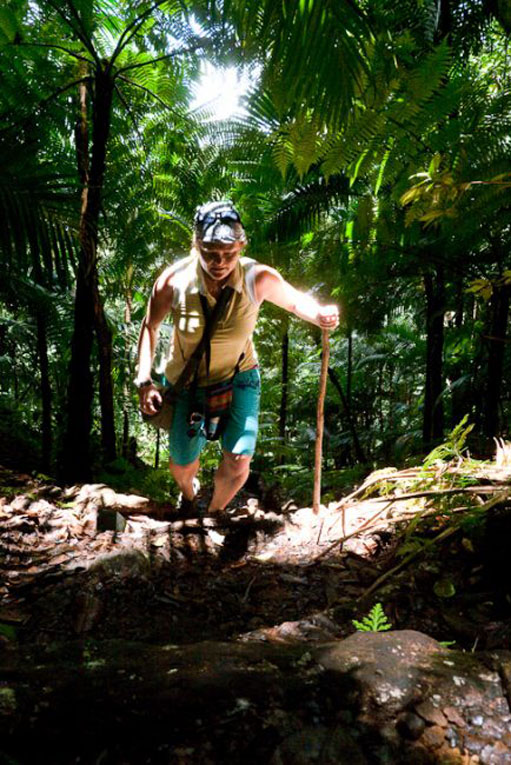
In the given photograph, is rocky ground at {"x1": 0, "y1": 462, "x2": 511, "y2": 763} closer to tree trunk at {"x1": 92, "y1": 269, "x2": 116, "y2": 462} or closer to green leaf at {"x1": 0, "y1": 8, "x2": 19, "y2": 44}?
tree trunk at {"x1": 92, "y1": 269, "x2": 116, "y2": 462}

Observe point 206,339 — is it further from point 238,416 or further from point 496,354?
point 496,354

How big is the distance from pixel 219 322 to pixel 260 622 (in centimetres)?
159

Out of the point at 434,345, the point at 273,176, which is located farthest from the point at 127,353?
the point at 434,345

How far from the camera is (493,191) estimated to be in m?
2.55

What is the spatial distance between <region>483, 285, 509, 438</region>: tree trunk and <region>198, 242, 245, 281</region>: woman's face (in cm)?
217

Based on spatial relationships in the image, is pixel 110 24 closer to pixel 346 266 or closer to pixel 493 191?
pixel 346 266

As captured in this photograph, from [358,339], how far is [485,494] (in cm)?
871

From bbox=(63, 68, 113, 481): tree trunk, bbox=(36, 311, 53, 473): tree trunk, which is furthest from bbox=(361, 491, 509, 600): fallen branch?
bbox=(36, 311, 53, 473): tree trunk

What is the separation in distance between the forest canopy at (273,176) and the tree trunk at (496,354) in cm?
2

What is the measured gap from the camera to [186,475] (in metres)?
3.44

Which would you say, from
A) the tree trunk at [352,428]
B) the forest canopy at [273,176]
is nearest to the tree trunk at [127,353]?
the forest canopy at [273,176]

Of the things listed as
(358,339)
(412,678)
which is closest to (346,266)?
(412,678)

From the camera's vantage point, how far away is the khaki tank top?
8.85ft

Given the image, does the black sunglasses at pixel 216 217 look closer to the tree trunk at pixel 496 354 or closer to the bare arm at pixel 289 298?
the bare arm at pixel 289 298
